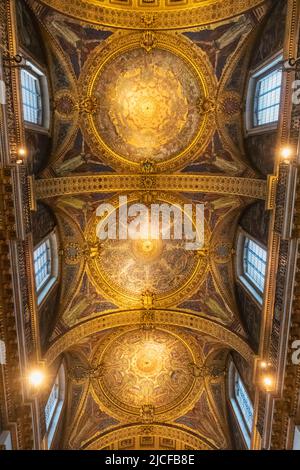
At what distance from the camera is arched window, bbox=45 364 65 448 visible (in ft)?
49.0

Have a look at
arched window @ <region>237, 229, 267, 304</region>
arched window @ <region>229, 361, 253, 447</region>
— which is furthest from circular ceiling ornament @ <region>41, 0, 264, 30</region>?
arched window @ <region>229, 361, 253, 447</region>

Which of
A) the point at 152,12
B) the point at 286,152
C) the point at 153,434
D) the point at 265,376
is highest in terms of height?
the point at 152,12

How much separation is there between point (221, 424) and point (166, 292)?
6.18m

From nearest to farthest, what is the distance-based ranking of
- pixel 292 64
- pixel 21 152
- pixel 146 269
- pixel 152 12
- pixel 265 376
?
pixel 292 64 → pixel 21 152 → pixel 265 376 → pixel 152 12 → pixel 146 269

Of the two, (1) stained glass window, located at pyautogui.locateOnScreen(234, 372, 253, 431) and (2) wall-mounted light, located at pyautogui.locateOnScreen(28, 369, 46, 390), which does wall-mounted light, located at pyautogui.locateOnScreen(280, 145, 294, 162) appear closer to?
(2) wall-mounted light, located at pyautogui.locateOnScreen(28, 369, 46, 390)

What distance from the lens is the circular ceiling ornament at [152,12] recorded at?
12.0 m

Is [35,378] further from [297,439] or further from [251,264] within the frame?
[251,264]

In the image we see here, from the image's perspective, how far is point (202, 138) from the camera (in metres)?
14.6

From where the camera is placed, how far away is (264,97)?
13055mm

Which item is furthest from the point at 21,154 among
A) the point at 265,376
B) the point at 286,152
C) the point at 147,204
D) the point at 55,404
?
the point at 55,404

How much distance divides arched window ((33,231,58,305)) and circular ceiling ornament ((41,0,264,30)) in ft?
24.7

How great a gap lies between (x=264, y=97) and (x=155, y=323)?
31.6 feet

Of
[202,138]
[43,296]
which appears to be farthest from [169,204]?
[43,296]
